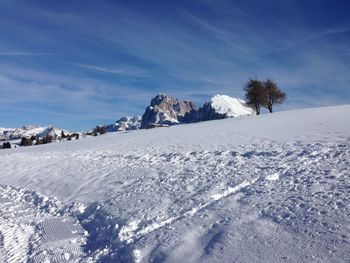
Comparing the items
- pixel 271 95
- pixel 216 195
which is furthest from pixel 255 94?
pixel 216 195

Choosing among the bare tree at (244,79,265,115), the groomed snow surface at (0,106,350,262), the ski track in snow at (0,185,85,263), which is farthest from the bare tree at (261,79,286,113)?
the ski track in snow at (0,185,85,263)

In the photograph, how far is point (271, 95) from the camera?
2440 inches

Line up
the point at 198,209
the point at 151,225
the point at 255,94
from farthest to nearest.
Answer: the point at 255,94 < the point at 198,209 < the point at 151,225

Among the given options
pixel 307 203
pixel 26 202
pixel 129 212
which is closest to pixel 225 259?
pixel 307 203

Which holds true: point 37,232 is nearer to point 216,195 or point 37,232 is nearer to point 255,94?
point 216,195

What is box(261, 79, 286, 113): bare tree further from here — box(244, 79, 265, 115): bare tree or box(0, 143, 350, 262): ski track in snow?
box(0, 143, 350, 262): ski track in snow

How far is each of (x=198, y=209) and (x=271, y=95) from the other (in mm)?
54819

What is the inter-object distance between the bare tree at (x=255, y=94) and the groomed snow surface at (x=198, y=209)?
43886 mm

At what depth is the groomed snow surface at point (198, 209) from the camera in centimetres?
785

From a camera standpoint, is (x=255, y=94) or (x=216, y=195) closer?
(x=216, y=195)

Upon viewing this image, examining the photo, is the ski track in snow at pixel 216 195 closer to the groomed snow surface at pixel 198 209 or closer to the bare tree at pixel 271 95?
the groomed snow surface at pixel 198 209

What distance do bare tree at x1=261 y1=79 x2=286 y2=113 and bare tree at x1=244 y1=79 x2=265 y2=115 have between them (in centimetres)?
72

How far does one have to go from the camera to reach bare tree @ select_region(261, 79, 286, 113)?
6153 cm

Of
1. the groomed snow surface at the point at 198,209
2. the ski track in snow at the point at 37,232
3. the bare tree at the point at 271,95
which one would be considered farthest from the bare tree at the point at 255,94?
the ski track in snow at the point at 37,232
